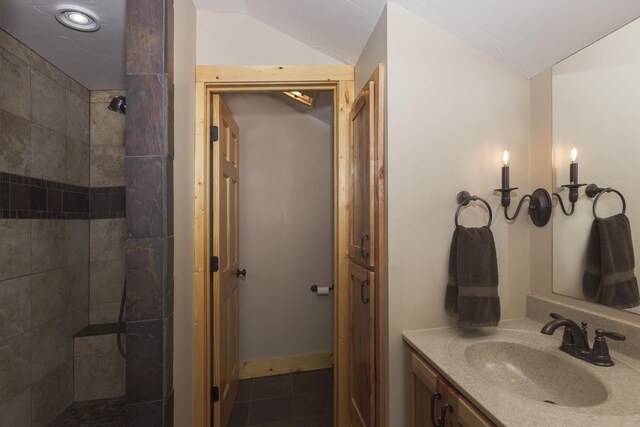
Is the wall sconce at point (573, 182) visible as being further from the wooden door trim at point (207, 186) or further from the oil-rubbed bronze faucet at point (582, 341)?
the wooden door trim at point (207, 186)

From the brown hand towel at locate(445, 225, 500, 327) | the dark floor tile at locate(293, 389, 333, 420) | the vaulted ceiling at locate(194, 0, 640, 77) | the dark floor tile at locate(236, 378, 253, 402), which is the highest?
the vaulted ceiling at locate(194, 0, 640, 77)

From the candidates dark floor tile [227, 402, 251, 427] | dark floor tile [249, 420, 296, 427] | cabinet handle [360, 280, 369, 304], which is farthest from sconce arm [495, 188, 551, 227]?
dark floor tile [227, 402, 251, 427]

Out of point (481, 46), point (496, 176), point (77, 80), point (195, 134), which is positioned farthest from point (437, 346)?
point (77, 80)

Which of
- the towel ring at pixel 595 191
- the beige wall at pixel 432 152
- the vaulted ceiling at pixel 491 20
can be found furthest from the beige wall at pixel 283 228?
the towel ring at pixel 595 191

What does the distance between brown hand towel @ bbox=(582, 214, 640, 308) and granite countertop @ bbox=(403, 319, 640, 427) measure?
0.62 feet

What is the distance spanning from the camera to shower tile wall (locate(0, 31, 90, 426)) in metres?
1.54

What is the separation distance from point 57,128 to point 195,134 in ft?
3.40

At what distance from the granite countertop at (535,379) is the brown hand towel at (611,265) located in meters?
0.19

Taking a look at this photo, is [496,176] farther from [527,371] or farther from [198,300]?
[198,300]

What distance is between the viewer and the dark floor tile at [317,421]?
1924mm

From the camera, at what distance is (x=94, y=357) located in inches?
81.1

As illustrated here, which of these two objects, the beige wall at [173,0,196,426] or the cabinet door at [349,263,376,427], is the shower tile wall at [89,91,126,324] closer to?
the beige wall at [173,0,196,426]

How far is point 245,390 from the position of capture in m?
2.30

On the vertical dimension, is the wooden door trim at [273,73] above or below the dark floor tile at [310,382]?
above
